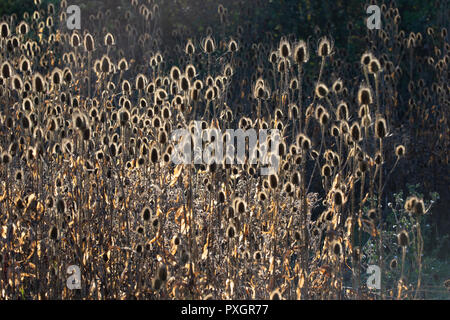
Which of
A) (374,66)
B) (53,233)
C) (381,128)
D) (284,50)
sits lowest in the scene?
(53,233)

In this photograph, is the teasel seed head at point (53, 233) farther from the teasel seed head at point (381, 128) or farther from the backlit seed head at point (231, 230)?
the teasel seed head at point (381, 128)

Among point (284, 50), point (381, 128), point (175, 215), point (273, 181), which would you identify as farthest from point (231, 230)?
point (284, 50)

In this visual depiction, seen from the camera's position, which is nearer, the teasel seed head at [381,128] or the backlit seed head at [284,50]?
the teasel seed head at [381,128]

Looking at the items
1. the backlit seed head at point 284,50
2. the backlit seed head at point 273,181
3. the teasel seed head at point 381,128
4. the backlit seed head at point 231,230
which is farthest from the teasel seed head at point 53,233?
the teasel seed head at point 381,128

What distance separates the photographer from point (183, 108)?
4055mm

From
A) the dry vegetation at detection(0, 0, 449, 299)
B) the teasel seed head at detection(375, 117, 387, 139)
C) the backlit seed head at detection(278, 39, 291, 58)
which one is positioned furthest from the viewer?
the backlit seed head at detection(278, 39, 291, 58)

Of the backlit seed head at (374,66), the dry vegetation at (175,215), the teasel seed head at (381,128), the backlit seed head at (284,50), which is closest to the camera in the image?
the teasel seed head at (381,128)

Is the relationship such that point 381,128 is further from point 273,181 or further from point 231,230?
point 231,230

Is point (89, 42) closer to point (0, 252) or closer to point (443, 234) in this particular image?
point (0, 252)

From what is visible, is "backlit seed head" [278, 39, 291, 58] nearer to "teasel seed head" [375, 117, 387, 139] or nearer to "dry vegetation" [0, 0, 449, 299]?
"dry vegetation" [0, 0, 449, 299]

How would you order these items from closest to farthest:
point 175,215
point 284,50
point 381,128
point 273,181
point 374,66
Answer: point 381,128
point 374,66
point 273,181
point 284,50
point 175,215

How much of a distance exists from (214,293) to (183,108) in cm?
107

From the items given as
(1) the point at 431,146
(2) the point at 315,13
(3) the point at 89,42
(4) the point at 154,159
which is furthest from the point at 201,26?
(4) the point at 154,159

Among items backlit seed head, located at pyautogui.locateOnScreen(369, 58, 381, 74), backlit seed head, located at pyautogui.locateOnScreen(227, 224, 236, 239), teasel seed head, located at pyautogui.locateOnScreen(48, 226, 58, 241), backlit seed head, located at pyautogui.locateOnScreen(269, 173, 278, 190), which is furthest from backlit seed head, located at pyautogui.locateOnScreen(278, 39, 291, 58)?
teasel seed head, located at pyautogui.locateOnScreen(48, 226, 58, 241)
